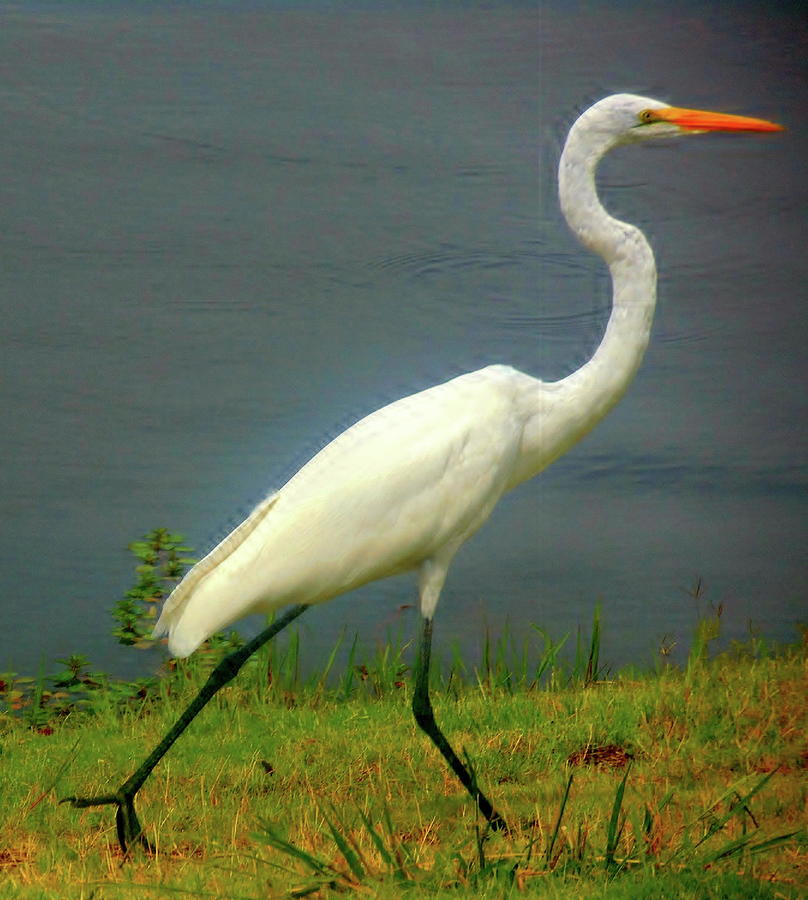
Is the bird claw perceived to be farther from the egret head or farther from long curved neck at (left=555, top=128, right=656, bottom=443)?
the egret head

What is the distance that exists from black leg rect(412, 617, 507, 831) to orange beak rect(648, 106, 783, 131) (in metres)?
1.09

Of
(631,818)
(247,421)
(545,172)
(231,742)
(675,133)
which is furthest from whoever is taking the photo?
(247,421)

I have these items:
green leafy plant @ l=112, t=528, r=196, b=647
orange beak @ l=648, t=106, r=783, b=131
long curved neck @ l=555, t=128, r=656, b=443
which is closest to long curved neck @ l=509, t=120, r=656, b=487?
long curved neck @ l=555, t=128, r=656, b=443

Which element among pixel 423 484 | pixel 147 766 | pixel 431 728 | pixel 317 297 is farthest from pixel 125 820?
pixel 317 297

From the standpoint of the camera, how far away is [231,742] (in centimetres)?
324

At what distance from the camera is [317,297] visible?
3.99m

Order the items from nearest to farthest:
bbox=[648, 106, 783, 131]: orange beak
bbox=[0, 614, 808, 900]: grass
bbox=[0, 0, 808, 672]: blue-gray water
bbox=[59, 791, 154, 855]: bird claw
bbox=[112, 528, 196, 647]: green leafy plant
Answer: bbox=[0, 614, 808, 900]: grass
bbox=[59, 791, 154, 855]: bird claw
bbox=[648, 106, 783, 131]: orange beak
bbox=[112, 528, 196, 647]: green leafy plant
bbox=[0, 0, 808, 672]: blue-gray water

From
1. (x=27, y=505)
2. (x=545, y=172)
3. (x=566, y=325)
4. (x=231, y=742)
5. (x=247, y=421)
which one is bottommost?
(x=231, y=742)

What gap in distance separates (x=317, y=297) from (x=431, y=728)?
5.43ft

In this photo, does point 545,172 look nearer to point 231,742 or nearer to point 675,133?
point 675,133

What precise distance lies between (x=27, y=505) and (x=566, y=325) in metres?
1.62

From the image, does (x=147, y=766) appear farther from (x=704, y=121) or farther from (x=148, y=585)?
(x=704, y=121)

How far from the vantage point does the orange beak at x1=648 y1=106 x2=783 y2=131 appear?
2.72m

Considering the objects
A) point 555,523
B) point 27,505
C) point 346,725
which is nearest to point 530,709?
point 346,725
